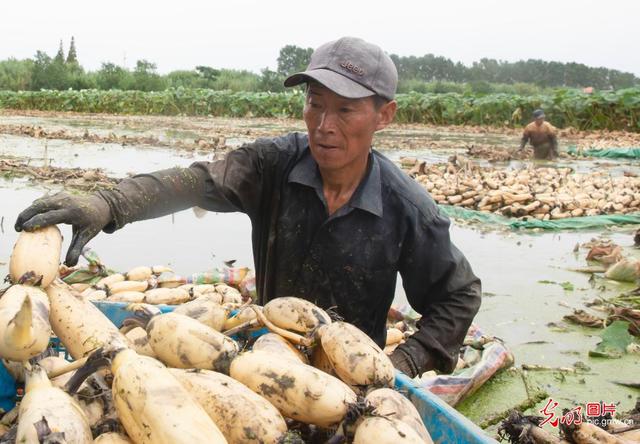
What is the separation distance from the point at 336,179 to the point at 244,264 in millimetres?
3132

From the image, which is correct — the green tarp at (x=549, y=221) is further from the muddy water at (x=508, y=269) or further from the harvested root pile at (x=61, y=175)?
the harvested root pile at (x=61, y=175)

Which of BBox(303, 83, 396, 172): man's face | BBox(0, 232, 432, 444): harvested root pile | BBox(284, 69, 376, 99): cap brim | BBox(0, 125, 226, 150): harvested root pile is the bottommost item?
BBox(0, 125, 226, 150): harvested root pile

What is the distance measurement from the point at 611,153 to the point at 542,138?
2.26m

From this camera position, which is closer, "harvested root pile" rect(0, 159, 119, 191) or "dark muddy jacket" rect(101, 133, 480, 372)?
"dark muddy jacket" rect(101, 133, 480, 372)

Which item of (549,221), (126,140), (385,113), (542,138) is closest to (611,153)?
(542,138)

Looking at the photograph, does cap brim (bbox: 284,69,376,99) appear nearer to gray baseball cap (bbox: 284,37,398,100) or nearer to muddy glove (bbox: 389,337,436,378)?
gray baseball cap (bbox: 284,37,398,100)

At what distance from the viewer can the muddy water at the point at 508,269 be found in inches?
151

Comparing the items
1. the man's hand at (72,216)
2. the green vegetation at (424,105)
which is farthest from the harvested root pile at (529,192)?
the green vegetation at (424,105)

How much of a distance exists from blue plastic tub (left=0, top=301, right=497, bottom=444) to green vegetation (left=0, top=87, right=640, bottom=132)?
23327mm

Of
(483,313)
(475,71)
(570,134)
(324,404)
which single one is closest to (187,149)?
(483,313)

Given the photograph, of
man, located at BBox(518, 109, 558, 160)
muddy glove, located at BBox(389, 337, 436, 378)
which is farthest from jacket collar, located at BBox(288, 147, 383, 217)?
man, located at BBox(518, 109, 558, 160)

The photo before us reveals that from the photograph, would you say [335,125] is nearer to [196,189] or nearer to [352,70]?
[352,70]

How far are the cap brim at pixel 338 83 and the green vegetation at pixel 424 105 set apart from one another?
2241 centimetres

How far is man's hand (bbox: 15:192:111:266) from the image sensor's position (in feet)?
6.27
